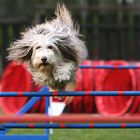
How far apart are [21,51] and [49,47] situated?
38cm

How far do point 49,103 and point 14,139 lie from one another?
3.20 feet

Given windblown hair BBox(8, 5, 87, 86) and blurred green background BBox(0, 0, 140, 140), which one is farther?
blurred green background BBox(0, 0, 140, 140)

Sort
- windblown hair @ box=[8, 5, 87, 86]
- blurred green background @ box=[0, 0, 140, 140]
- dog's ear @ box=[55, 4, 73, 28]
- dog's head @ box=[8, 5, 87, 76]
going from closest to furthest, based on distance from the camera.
A: dog's head @ box=[8, 5, 87, 76] < windblown hair @ box=[8, 5, 87, 86] < dog's ear @ box=[55, 4, 73, 28] < blurred green background @ box=[0, 0, 140, 140]

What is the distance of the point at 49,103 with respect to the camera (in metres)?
7.15

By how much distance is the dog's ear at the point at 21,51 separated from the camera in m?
6.14

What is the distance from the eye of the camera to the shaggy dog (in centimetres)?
584

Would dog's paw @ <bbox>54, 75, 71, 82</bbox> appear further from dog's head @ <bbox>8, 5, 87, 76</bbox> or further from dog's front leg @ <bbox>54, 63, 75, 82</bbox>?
dog's head @ <bbox>8, 5, 87, 76</bbox>

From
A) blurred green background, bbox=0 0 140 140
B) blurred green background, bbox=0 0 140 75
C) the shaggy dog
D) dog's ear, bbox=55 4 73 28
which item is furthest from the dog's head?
blurred green background, bbox=0 0 140 75

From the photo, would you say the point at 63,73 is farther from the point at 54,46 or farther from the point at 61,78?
the point at 54,46

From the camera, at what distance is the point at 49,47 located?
595 centimetres

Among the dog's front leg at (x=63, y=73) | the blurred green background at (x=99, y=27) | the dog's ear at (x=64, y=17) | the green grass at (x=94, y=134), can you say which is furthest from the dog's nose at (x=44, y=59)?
the blurred green background at (x=99, y=27)

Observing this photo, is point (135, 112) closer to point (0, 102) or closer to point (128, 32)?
point (0, 102)

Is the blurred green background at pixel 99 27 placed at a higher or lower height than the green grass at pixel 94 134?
higher

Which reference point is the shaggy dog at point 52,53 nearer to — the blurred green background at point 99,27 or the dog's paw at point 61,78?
the dog's paw at point 61,78
